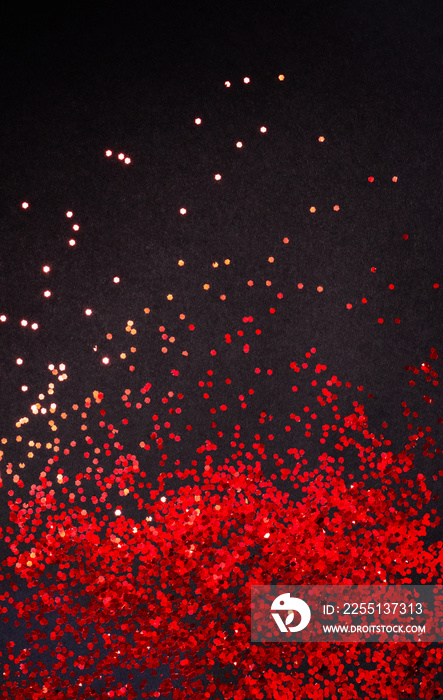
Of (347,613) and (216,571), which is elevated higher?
(216,571)

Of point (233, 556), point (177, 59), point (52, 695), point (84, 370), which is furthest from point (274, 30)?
point (52, 695)

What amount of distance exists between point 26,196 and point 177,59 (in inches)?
24.6

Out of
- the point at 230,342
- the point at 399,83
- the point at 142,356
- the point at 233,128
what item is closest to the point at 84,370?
the point at 142,356

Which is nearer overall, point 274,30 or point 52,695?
point 52,695

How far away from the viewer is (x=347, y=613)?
6.03 ft

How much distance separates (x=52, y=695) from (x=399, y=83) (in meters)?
2.10

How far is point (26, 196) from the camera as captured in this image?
1.91 metres

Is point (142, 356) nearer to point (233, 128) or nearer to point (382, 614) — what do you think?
point (233, 128)

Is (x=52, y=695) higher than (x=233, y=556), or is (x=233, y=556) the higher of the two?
(x=233, y=556)

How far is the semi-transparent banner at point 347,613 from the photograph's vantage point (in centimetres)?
183

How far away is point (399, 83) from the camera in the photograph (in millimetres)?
1926

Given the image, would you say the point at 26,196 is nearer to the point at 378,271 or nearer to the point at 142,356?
the point at 142,356

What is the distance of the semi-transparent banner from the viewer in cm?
183

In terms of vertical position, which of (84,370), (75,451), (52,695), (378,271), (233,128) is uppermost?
(233,128)
